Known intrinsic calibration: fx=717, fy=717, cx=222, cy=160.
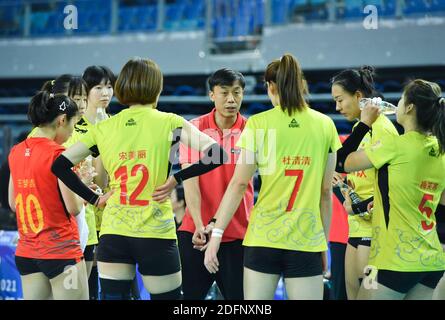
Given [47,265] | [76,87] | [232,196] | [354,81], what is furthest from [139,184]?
[354,81]

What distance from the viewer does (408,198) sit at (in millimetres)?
3730

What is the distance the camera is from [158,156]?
3746 mm

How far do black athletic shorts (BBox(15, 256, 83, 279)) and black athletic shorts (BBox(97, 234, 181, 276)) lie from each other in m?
0.25

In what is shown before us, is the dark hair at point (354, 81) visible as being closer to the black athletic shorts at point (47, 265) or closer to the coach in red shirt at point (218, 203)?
the coach in red shirt at point (218, 203)

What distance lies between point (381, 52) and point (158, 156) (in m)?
6.59

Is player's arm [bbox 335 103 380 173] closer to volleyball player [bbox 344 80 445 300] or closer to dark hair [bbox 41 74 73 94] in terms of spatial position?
volleyball player [bbox 344 80 445 300]

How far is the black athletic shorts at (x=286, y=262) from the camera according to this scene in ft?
11.7

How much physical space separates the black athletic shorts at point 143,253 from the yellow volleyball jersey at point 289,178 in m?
0.46

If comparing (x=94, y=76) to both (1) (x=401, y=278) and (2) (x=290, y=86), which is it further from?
(1) (x=401, y=278)

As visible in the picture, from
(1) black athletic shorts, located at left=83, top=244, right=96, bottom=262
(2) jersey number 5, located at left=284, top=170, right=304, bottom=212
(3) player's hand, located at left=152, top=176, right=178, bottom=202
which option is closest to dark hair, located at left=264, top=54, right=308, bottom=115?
(2) jersey number 5, located at left=284, top=170, right=304, bottom=212

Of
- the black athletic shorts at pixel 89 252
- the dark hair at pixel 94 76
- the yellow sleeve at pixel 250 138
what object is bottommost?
the black athletic shorts at pixel 89 252

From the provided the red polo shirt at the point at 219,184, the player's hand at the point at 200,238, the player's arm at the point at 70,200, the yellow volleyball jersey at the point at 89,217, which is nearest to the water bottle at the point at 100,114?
the yellow volleyball jersey at the point at 89,217
